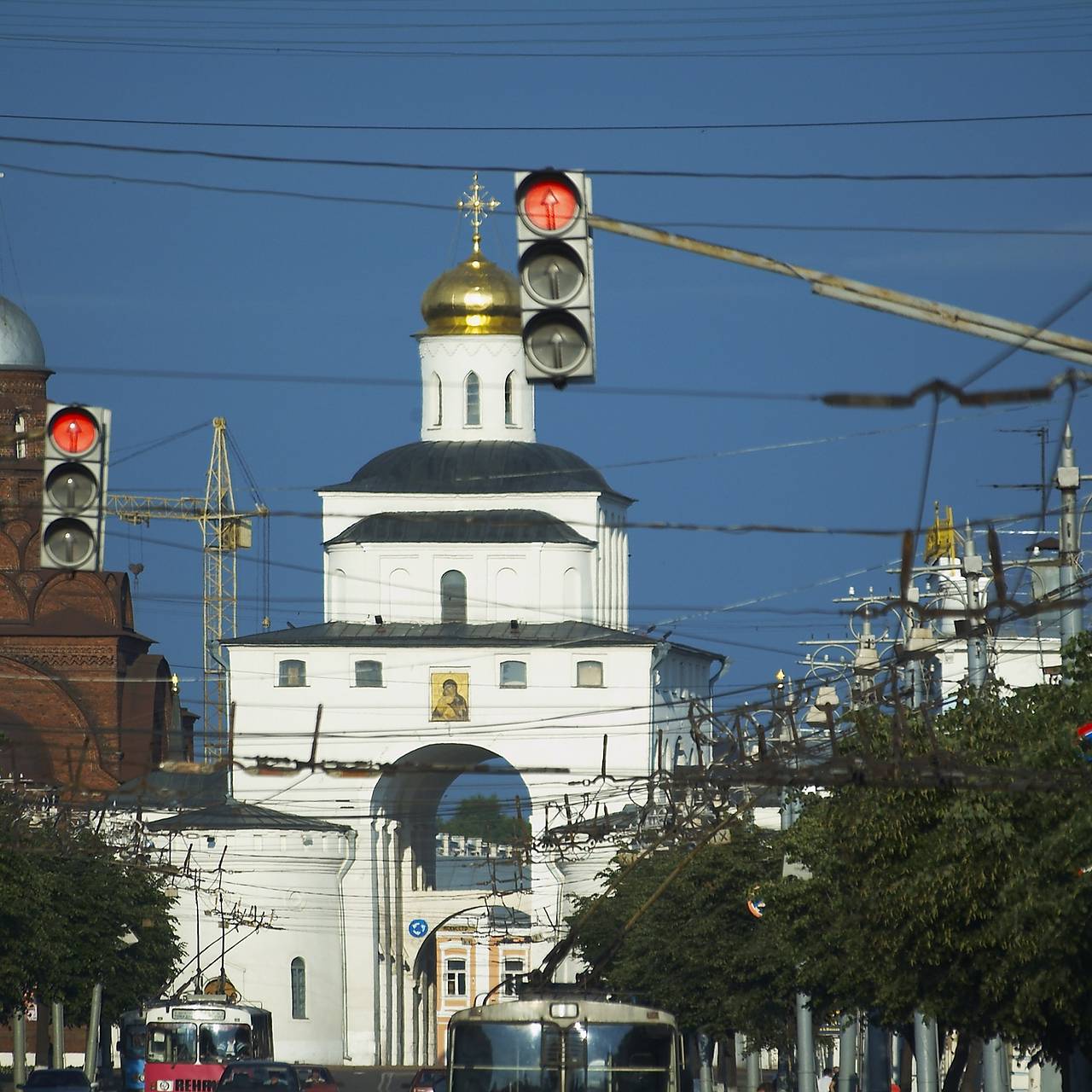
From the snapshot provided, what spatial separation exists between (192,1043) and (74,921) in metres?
7.38

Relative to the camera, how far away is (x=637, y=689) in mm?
97812

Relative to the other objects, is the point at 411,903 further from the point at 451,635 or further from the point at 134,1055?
the point at 134,1055

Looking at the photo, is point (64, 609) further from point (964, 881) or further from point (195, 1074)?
point (964, 881)

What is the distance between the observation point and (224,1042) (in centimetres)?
4691

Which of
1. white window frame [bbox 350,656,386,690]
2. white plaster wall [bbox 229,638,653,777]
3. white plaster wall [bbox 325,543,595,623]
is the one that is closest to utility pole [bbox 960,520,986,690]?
white plaster wall [bbox 229,638,653,777]

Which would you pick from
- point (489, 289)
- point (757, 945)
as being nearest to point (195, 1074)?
point (757, 945)

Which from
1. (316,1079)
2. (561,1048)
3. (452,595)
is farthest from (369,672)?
(561,1048)

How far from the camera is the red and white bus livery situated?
151ft

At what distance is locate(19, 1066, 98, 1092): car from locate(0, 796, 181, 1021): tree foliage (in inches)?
55.5

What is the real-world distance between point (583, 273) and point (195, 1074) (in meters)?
34.5

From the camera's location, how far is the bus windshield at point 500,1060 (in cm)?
2791

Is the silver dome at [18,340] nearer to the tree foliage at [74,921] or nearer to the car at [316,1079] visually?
the tree foliage at [74,921]

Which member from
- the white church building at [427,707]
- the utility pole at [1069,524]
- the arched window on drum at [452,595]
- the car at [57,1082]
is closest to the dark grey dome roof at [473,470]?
the white church building at [427,707]

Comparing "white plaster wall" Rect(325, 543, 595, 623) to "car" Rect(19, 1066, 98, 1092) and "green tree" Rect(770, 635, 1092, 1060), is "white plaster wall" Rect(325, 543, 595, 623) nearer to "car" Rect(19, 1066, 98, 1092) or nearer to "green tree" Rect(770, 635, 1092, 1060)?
"car" Rect(19, 1066, 98, 1092)
